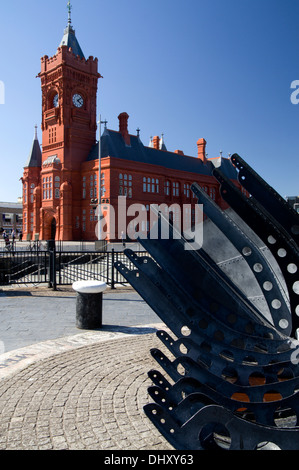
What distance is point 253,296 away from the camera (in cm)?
463

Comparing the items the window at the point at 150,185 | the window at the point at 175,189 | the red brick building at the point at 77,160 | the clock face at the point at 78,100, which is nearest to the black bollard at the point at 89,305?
the red brick building at the point at 77,160

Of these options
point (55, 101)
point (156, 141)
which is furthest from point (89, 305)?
point (156, 141)

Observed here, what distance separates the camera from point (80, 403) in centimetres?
386

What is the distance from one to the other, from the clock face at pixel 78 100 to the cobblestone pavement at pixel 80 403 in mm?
44041

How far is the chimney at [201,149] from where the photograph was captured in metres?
59.7

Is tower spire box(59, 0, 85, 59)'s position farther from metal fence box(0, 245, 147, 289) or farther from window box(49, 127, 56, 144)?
metal fence box(0, 245, 147, 289)

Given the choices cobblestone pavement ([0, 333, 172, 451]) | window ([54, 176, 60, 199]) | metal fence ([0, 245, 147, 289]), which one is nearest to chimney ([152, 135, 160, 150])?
window ([54, 176, 60, 199])

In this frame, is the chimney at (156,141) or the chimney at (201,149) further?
the chimney at (201,149)

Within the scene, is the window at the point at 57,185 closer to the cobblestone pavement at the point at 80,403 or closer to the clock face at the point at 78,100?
the clock face at the point at 78,100

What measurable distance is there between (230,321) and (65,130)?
43605mm

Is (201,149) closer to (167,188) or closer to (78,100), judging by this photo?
(167,188)

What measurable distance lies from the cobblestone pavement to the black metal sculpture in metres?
0.50

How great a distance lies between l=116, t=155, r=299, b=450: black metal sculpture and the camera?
247cm
